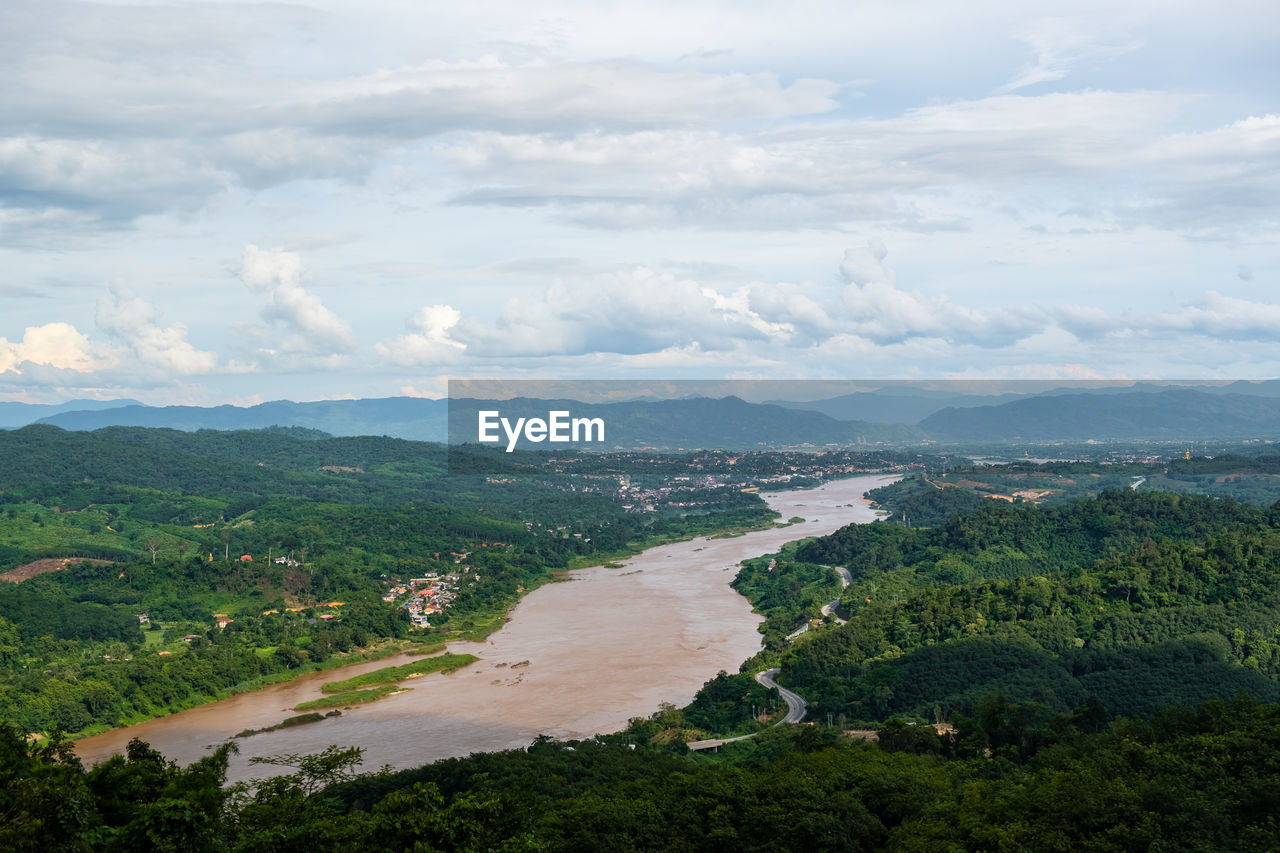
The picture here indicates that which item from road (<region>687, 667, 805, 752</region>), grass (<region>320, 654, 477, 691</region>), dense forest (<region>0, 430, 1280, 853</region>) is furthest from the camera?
grass (<region>320, 654, 477, 691</region>)

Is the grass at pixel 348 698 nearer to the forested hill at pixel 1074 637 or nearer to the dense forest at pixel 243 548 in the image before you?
the dense forest at pixel 243 548

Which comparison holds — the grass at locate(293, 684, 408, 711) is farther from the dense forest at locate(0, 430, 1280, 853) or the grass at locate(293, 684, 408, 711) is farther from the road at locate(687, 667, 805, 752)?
the road at locate(687, 667, 805, 752)

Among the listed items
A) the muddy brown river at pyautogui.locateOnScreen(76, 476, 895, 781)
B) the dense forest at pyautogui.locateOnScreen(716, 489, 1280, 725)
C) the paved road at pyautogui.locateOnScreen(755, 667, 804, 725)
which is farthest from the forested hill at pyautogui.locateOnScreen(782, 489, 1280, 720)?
the muddy brown river at pyautogui.locateOnScreen(76, 476, 895, 781)

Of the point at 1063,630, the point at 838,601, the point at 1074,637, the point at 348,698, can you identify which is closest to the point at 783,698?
the point at 1063,630

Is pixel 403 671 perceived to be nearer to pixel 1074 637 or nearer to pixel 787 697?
pixel 787 697

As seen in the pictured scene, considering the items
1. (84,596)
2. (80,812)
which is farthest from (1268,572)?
(84,596)

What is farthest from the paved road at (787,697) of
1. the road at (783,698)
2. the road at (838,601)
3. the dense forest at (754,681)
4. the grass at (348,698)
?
the grass at (348,698)
